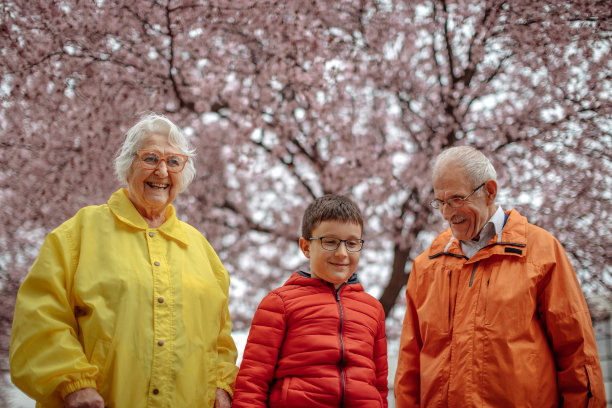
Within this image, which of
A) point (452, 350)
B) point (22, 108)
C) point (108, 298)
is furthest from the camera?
point (22, 108)

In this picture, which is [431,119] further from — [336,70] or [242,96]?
[242,96]

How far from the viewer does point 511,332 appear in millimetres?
2131

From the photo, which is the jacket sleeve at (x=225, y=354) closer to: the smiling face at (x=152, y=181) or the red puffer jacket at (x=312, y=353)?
the red puffer jacket at (x=312, y=353)

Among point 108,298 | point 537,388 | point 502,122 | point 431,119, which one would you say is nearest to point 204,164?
point 431,119

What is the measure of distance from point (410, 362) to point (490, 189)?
0.86 meters

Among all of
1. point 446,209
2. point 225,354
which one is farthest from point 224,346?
point 446,209

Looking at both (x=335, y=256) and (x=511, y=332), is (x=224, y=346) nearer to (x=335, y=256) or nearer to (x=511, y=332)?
(x=335, y=256)

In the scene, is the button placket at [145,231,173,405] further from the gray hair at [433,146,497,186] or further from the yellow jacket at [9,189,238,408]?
the gray hair at [433,146,497,186]

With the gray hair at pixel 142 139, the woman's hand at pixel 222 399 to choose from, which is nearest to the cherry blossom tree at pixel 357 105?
the gray hair at pixel 142 139

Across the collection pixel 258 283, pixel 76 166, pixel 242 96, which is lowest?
pixel 258 283

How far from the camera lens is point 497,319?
Result: 7.09ft

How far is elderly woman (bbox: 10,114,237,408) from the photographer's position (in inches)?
75.0

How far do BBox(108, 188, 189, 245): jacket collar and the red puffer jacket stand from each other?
490mm

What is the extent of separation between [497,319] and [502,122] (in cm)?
424
